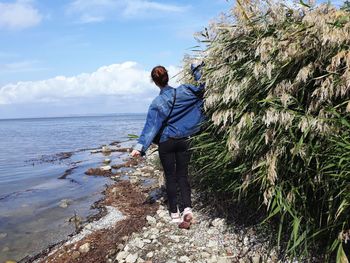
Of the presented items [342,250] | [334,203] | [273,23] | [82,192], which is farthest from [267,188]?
[82,192]

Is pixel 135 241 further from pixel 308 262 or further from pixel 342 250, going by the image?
pixel 342 250

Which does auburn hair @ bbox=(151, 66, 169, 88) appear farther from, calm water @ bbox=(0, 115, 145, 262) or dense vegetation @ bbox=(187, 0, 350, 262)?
calm water @ bbox=(0, 115, 145, 262)

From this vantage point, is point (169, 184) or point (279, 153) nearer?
point (279, 153)

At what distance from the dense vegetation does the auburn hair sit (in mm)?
1130

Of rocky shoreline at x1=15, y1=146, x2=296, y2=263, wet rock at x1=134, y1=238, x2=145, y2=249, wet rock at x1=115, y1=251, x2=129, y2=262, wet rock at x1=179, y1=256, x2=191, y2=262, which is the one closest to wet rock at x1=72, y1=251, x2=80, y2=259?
rocky shoreline at x1=15, y1=146, x2=296, y2=263

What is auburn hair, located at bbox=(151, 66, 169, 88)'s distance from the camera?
6.25 meters

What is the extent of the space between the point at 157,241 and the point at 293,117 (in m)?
3.00

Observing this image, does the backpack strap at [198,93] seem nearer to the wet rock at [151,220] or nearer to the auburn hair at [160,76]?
the auburn hair at [160,76]

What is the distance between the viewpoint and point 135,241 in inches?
231

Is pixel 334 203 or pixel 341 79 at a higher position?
pixel 341 79

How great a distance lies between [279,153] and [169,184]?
104 inches

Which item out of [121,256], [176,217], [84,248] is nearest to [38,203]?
[84,248]

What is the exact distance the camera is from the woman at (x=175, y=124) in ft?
20.0

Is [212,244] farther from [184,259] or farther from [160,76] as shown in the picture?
[160,76]
